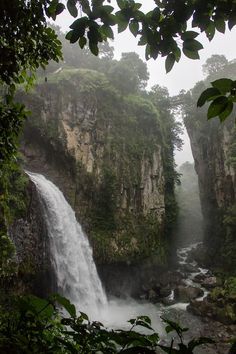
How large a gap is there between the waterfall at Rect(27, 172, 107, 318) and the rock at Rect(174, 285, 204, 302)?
3.44 m

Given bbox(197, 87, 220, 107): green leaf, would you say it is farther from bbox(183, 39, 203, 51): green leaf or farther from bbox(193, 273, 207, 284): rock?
bbox(193, 273, 207, 284): rock

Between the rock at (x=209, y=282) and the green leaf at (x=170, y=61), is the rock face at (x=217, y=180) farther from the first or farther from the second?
the green leaf at (x=170, y=61)

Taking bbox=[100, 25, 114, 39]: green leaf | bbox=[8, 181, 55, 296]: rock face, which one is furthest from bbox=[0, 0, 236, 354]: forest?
bbox=[100, 25, 114, 39]: green leaf

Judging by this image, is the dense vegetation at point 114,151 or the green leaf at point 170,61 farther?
the dense vegetation at point 114,151

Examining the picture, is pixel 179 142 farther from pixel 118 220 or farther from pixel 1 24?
pixel 1 24

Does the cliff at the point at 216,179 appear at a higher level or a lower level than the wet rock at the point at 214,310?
higher

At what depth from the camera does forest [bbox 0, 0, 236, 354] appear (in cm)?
952

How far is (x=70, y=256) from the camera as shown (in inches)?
507

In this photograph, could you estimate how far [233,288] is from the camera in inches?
538

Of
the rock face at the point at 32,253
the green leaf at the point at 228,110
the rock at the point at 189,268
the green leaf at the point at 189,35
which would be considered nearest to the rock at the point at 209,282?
the rock at the point at 189,268

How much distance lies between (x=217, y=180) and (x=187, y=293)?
8.76 m

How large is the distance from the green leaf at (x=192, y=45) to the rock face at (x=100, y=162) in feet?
46.7

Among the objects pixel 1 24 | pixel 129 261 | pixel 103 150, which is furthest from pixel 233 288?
pixel 1 24

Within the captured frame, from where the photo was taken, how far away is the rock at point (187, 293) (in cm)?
1445
